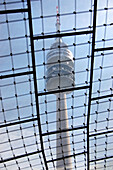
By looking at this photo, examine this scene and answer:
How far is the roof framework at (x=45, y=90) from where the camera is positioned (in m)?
19.5

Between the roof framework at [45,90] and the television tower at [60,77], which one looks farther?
the television tower at [60,77]

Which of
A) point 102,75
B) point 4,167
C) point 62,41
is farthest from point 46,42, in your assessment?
point 4,167

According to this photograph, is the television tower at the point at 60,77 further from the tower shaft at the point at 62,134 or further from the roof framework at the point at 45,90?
the roof framework at the point at 45,90

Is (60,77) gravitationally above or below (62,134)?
above

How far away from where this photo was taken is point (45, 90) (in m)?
22.4

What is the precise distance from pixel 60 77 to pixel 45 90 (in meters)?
3.75

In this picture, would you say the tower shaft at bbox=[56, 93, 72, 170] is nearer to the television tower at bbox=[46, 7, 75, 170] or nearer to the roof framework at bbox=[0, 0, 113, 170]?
the television tower at bbox=[46, 7, 75, 170]

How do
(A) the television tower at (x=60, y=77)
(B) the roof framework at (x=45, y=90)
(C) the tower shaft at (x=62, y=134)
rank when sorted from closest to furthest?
(B) the roof framework at (x=45, y=90) < (A) the television tower at (x=60, y=77) < (C) the tower shaft at (x=62, y=134)

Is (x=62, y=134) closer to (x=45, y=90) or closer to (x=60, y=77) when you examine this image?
(x=60, y=77)

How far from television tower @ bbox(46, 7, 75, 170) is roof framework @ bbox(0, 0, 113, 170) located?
1.77ft

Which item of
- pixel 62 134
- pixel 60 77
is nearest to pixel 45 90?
pixel 60 77

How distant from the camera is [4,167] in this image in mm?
25641

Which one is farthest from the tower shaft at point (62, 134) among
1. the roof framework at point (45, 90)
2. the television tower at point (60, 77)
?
the roof framework at point (45, 90)

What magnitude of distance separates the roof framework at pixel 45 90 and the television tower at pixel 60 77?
54cm
